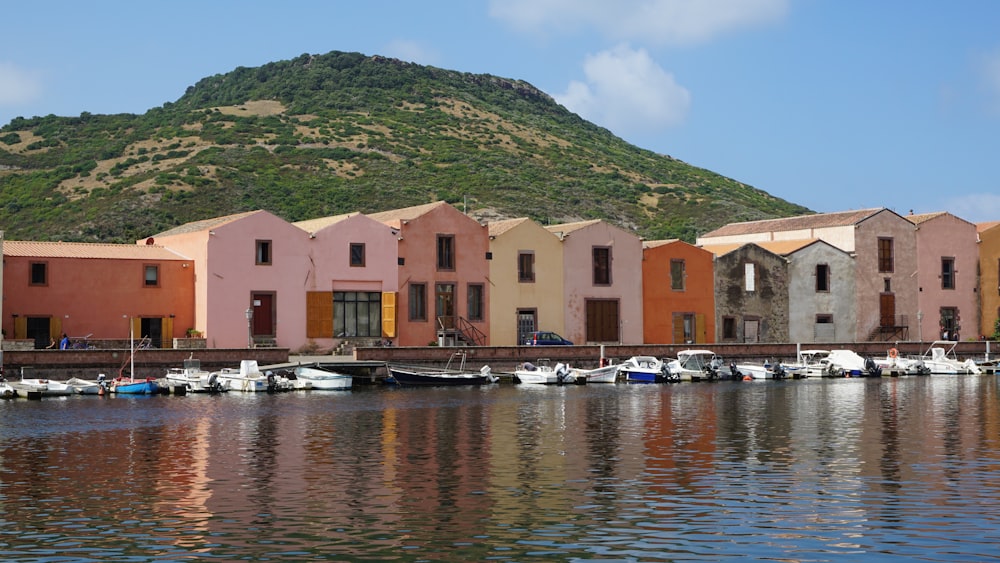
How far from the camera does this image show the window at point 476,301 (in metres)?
71.4

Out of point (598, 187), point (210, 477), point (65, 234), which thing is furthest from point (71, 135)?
point (210, 477)

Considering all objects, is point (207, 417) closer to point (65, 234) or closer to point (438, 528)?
point (438, 528)

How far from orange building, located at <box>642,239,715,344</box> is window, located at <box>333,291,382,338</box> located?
1756 cm

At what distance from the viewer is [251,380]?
55.9m

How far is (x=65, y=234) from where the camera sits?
10119 centimetres

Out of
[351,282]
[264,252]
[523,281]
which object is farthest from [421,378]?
[523,281]

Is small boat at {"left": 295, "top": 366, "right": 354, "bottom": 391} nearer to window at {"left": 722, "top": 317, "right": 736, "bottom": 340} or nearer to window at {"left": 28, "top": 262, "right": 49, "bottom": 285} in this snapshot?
window at {"left": 28, "top": 262, "right": 49, "bottom": 285}

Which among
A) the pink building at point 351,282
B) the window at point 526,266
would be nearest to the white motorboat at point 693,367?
the window at point 526,266

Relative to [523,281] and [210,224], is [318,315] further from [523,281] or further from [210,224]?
[523,281]

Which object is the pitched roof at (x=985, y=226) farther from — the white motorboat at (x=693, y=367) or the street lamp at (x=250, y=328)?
the street lamp at (x=250, y=328)

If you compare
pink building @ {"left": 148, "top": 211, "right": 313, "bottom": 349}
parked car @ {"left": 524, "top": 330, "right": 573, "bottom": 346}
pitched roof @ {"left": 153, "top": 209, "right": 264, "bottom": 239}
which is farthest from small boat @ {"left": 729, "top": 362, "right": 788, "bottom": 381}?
pitched roof @ {"left": 153, "top": 209, "right": 264, "bottom": 239}

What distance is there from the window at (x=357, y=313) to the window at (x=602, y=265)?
14.3 meters

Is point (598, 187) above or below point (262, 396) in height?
above

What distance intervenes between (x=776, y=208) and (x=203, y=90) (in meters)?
83.9
